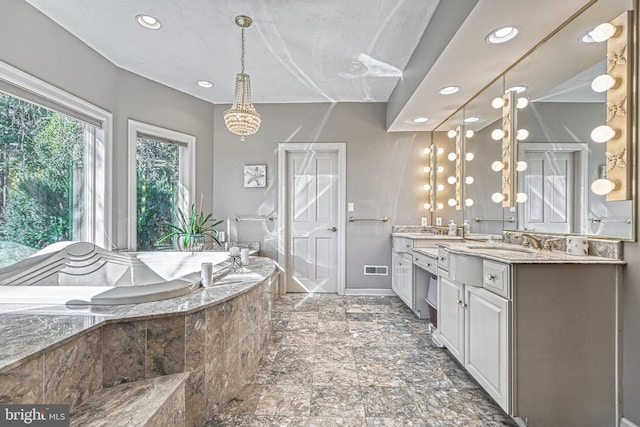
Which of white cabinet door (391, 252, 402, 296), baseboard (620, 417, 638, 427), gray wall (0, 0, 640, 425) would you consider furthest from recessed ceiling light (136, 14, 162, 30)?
baseboard (620, 417, 638, 427)

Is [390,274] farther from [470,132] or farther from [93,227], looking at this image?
[93,227]

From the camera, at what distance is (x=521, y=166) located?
2152mm

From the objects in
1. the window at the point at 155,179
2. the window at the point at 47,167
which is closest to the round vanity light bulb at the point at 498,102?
the window at the point at 155,179

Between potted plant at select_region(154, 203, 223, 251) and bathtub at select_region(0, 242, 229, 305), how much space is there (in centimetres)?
39

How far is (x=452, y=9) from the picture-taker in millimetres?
1759

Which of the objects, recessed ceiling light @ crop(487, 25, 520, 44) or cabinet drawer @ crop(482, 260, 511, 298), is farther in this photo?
recessed ceiling light @ crop(487, 25, 520, 44)

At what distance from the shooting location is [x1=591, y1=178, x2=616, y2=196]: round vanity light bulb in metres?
1.49

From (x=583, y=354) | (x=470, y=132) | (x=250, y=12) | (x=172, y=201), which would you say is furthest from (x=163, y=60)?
(x=583, y=354)

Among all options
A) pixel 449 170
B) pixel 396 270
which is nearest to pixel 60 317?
pixel 396 270

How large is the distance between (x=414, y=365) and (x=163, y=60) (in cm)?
336

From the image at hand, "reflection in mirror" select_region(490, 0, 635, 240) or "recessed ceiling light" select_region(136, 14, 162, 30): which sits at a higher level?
"recessed ceiling light" select_region(136, 14, 162, 30)

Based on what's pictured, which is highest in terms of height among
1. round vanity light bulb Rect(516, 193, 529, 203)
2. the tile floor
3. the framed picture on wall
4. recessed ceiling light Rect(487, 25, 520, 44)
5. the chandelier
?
recessed ceiling light Rect(487, 25, 520, 44)

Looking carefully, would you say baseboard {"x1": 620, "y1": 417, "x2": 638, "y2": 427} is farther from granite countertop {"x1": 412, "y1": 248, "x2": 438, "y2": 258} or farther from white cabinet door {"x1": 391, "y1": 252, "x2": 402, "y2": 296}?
white cabinet door {"x1": 391, "y1": 252, "x2": 402, "y2": 296}

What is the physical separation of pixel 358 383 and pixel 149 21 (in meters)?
2.93
